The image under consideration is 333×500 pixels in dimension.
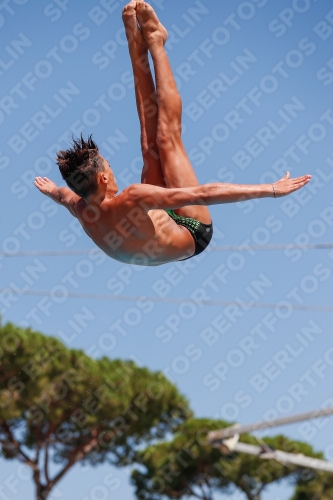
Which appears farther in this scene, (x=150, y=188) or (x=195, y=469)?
(x=195, y=469)

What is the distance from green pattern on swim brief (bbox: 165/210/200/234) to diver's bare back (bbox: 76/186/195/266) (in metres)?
0.07

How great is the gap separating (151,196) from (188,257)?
967 millimetres

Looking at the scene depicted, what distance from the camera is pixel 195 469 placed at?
25219 mm

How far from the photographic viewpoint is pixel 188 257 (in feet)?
16.5

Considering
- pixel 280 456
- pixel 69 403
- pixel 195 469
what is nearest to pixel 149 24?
pixel 280 456

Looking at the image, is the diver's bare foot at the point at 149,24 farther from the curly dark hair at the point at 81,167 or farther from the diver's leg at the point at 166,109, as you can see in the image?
the curly dark hair at the point at 81,167

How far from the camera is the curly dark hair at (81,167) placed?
173 inches

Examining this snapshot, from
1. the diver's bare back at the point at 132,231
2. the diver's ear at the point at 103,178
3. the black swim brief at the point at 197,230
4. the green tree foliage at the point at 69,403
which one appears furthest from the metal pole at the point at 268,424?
the green tree foliage at the point at 69,403

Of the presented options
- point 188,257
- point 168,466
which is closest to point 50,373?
point 168,466

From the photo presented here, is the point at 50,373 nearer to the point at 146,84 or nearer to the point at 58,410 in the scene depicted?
the point at 58,410

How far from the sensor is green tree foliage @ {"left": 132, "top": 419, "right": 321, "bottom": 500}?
81.1 feet

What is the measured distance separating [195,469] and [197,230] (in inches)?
857

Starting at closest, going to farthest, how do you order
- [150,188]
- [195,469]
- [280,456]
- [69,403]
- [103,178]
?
[150,188]
[103,178]
[280,456]
[69,403]
[195,469]

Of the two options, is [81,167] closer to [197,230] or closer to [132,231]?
[132,231]
